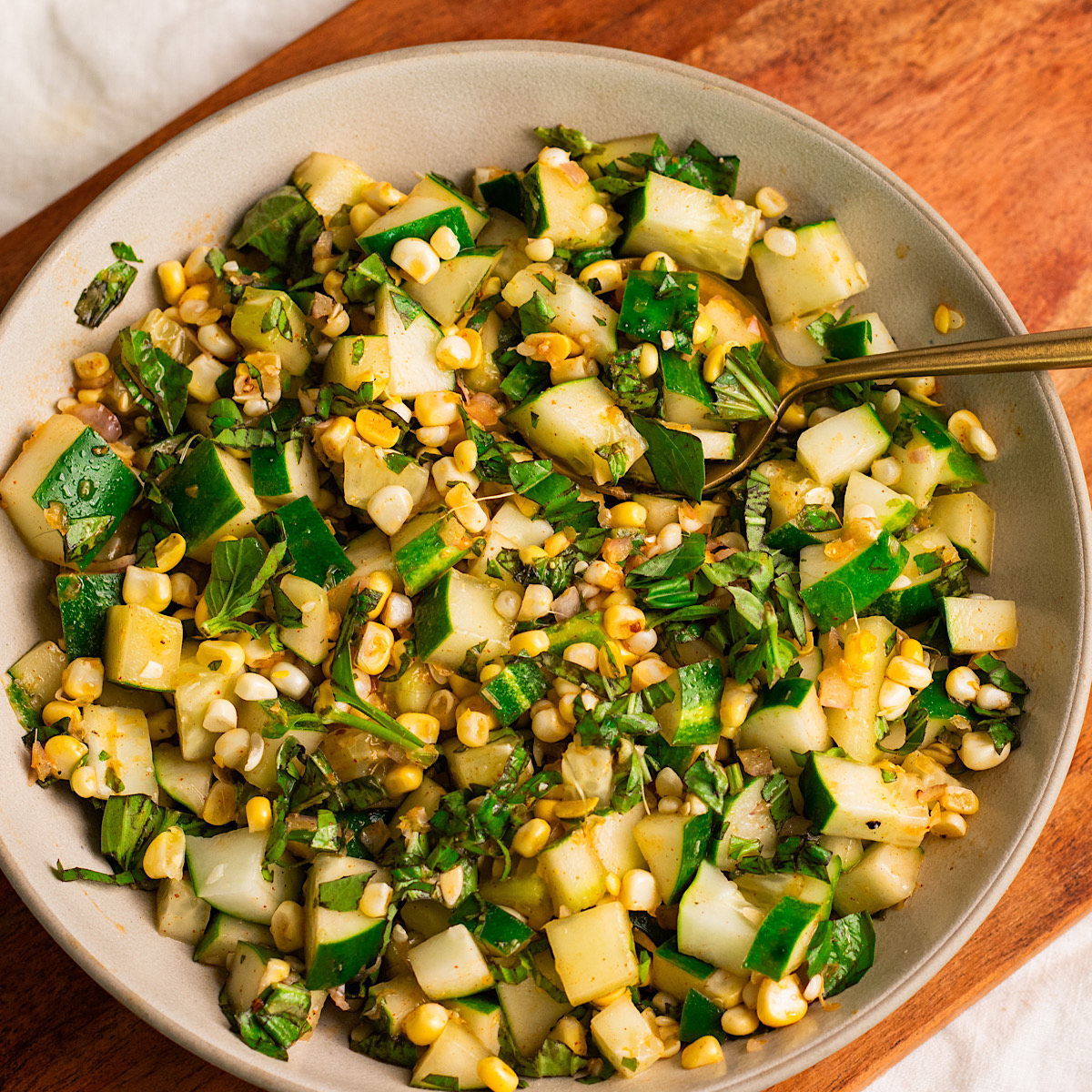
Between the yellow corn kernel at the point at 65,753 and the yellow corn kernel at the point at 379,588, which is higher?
the yellow corn kernel at the point at 65,753

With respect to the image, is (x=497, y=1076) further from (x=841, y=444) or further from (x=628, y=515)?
(x=841, y=444)

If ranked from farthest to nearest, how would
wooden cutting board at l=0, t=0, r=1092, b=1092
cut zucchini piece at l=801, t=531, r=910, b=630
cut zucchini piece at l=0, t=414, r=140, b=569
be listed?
1. wooden cutting board at l=0, t=0, r=1092, b=1092
2. cut zucchini piece at l=801, t=531, r=910, b=630
3. cut zucchini piece at l=0, t=414, r=140, b=569

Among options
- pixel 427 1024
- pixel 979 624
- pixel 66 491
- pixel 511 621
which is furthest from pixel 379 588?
pixel 979 624

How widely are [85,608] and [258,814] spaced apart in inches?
27.8

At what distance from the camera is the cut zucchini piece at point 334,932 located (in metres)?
2.34

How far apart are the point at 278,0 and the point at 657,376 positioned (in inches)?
95.9

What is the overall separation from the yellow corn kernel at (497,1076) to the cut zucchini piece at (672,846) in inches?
22.1

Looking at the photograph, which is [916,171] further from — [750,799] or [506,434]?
[750,799]

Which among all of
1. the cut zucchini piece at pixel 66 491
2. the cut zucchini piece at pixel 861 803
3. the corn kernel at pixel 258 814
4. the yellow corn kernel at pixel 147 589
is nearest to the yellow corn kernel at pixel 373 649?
the corn kernel at pixel 258 814

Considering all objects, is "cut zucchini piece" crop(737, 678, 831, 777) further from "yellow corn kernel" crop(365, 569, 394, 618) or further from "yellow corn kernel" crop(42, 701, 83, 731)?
"yellow corn kernel" crop(42, 701, 83, 731)

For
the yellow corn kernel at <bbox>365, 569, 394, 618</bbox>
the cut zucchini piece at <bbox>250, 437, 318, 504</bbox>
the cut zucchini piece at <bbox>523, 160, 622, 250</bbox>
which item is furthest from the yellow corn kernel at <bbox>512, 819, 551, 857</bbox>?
the cut zucchini piece at <bbox>523, 160, 622, 250</bbox>

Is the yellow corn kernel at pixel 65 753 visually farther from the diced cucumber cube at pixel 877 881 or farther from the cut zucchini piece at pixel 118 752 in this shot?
the diced cucumber cube at pixel 877 881

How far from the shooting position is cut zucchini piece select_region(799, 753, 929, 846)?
2471 mm

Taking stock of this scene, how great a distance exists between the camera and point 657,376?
9.19 ft
